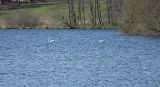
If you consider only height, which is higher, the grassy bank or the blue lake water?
the blue lake water

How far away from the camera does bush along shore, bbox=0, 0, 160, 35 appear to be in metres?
86.8

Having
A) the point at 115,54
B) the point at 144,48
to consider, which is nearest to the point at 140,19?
the point at 144,48

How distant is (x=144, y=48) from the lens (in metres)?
63.4

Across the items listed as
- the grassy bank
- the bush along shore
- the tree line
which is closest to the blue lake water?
the bush along shore

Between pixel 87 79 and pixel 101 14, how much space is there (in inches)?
4390

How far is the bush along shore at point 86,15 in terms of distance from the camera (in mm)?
86787

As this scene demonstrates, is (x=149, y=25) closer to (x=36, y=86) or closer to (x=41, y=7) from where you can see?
(x=36, y=86)

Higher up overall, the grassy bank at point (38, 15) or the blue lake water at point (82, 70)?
the blue lake water at point (82, 70)

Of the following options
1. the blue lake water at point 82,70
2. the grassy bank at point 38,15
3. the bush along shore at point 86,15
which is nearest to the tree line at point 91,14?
the bush along shore at point 86,15

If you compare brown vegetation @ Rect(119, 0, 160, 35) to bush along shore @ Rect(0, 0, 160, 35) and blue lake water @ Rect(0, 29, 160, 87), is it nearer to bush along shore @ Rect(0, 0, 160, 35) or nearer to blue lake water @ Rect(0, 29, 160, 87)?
bush along shore @ Rect(0, 0, 160, 35)

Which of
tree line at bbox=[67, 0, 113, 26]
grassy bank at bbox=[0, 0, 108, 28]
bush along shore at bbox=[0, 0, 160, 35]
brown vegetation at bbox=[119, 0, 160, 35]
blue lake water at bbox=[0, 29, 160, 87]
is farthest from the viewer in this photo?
tree line at bbox=[67, 0, 113, 26]

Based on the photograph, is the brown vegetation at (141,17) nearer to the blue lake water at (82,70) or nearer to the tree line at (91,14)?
the blue lake water at (82,70)

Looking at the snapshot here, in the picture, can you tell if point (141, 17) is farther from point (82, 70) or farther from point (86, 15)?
point (86, 15)

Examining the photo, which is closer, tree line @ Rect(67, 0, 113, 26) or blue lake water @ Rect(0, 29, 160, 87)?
blue lake water @ Rect(0, 29, 160, 87)
